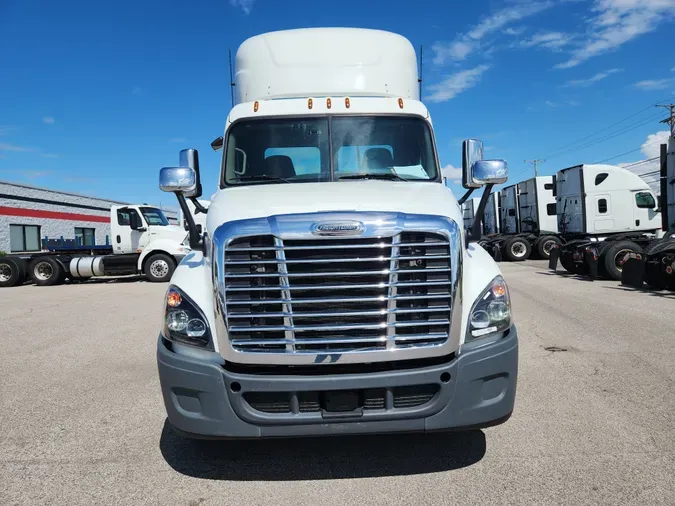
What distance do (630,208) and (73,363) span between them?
20.1 m

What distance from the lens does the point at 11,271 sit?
19312 millimetres

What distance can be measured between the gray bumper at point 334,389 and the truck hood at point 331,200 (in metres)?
0.90

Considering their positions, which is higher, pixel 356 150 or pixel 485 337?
pixel 356 150

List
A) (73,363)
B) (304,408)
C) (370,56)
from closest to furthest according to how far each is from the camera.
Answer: (304,408) < (370,56) < (73,363)

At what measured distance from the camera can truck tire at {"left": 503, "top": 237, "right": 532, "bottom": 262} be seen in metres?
24.5

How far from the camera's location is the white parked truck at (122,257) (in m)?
17.8

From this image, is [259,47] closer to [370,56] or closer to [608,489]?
[370,56]

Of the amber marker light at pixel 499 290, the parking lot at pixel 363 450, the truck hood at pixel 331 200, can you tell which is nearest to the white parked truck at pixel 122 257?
the parking lot at pixel 363 450

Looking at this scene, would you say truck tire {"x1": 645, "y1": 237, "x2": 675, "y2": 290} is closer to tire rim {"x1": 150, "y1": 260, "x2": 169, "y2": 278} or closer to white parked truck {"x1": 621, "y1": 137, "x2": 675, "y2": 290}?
white parked truck {"x1": 621, "y1": 137, "x2": 675, "y2": 290}

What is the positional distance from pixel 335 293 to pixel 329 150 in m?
1.89

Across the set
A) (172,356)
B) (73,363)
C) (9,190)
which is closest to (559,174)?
(73,363)

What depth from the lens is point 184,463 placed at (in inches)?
142

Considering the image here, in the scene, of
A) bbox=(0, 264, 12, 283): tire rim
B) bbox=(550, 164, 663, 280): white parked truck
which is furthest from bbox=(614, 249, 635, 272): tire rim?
bbox=(0, 264, 12, 283): tire rim

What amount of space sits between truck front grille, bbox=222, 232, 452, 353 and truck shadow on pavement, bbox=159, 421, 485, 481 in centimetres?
89
